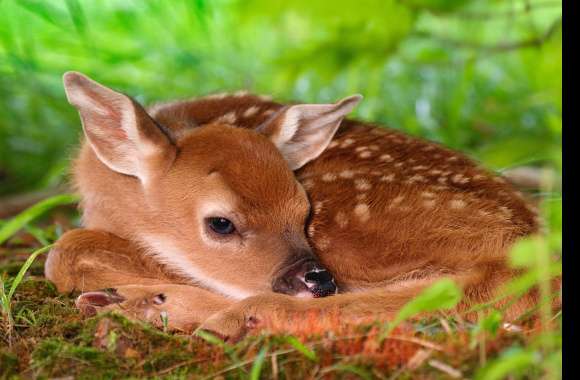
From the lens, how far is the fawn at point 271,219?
3.29 metres

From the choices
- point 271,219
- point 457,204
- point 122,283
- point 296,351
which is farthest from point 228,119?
point 296,351

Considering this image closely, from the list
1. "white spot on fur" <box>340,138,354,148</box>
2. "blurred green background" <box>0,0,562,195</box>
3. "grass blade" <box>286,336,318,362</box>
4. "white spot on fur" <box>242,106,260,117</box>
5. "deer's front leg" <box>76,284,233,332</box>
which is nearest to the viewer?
"grass blade" <box>286,336,318,362</box>

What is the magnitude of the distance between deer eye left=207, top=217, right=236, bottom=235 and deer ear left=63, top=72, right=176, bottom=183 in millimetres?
355

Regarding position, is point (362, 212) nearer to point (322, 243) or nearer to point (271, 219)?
point (322, 243)

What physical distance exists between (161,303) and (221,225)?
0.40m

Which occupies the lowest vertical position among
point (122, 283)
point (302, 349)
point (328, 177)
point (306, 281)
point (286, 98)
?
point (286, 98)

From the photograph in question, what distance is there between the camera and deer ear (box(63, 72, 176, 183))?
3648 mm

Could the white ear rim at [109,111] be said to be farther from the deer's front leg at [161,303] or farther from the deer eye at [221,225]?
the deer's front leg at [161,303]

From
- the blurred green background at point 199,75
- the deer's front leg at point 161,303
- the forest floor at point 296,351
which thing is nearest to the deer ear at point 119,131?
the deer's front leg at point 161,303

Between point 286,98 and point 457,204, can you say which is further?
point 286,98

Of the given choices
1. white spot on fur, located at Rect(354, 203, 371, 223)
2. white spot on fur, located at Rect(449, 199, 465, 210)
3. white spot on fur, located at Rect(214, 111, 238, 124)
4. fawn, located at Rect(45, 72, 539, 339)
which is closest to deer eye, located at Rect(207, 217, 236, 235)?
fawn, located at Rect(45, 72, 539, 339)

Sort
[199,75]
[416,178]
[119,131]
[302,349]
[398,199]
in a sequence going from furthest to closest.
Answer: [199,75]
[119,131]
[416,178]
[398,199]
[302,349]

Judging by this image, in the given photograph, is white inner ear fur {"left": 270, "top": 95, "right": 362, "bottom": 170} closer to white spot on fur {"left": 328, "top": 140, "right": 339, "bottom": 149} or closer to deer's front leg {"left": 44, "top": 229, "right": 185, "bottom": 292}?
white spot on fur {"left": 328, "top": 140, "right": 339, "bottom": 149}

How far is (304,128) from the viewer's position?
396cm
